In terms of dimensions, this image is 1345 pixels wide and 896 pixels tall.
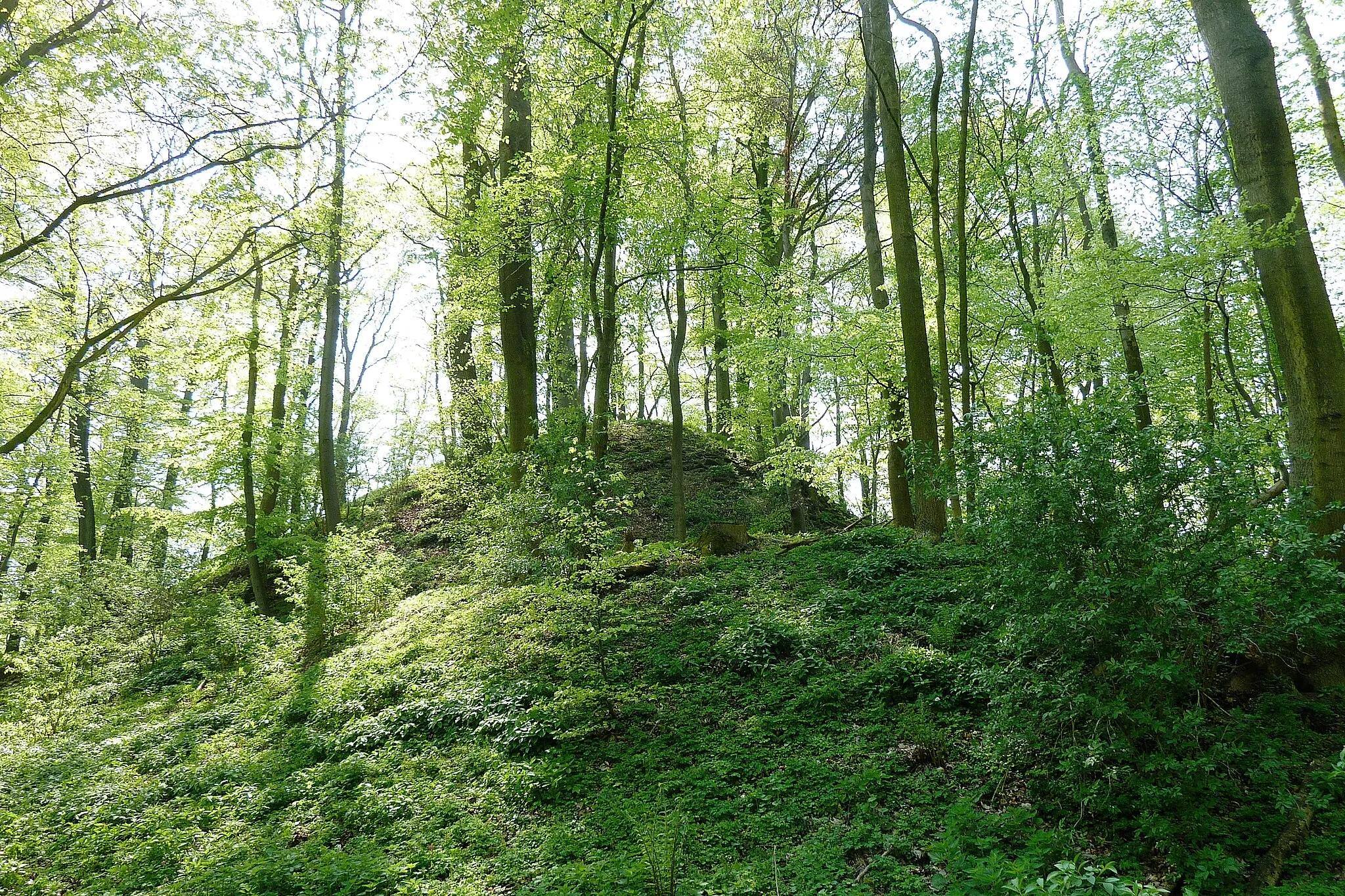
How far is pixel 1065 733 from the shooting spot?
3.77m

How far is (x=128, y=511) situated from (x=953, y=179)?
21.8 meters

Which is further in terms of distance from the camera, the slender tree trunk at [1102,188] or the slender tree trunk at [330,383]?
the slender tree trunk at [330,383]

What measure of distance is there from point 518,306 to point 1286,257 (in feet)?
32.2

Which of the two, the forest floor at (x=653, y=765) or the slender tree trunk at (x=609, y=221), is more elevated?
the slender tree trunk at (x=609, y=221)

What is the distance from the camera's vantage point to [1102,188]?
11.5 meters

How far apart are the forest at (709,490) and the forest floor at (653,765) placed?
0.14ft

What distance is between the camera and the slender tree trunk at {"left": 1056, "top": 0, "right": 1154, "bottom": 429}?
34.1 ft

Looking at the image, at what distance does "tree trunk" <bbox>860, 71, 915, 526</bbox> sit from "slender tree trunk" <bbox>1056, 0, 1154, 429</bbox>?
338 centimetres

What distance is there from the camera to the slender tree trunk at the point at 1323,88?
31.2 ft

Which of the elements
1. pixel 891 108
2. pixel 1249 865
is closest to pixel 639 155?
pixel 891 108

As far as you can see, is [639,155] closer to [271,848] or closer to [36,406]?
[271,848]

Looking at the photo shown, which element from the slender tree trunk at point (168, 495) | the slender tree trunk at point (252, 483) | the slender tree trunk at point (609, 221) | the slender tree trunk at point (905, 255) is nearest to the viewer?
the slender tree trunk at point (905, 255)

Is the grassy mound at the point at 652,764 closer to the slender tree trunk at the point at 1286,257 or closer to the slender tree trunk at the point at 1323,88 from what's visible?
the slender tree trunk at the point at 1286,257

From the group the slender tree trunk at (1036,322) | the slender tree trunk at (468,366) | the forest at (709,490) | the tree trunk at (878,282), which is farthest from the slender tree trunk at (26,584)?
the slender tree trunk at (1036,322)
